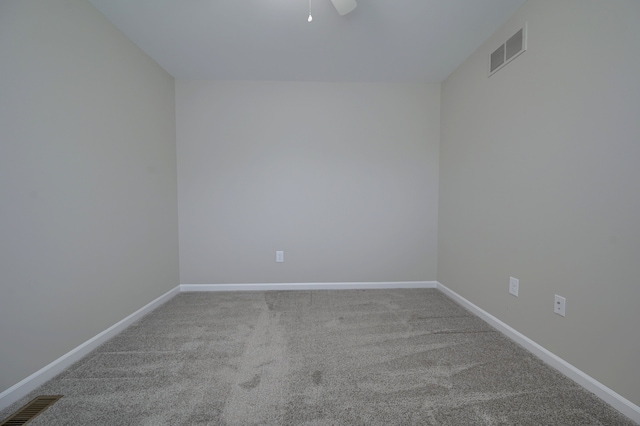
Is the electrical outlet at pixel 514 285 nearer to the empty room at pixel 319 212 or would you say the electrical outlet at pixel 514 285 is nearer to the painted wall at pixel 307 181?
the empty room at pixel 319 212

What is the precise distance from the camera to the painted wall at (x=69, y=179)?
1269 mm

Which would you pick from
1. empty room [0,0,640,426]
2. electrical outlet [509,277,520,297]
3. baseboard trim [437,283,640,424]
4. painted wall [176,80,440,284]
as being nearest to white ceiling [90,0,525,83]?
empty room [0,0,640,426]

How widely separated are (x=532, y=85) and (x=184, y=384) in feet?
8.97

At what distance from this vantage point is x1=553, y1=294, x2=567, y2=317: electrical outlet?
4.82ft

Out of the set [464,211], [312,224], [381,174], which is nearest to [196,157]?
[312,224]

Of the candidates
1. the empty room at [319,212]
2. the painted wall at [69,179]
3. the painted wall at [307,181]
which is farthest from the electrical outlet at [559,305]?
the painted wall at [69,179]

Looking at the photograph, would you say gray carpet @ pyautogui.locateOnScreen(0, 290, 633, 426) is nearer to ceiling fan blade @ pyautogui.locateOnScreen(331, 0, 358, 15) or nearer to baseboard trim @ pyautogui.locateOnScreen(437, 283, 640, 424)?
baseboard trim @ pyautogui.locateOnScreen(437, 283, 640, 424)

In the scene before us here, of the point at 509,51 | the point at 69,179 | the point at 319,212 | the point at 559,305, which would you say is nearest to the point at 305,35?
the point at 509,51

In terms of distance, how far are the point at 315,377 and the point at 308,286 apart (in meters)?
1.47

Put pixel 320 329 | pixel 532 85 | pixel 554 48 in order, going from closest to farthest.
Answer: pixel 554 48 → pixel 532 85 → pixel 320 329

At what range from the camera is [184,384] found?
138 cm

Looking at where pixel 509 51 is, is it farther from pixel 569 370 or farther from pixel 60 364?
pixel 60 364

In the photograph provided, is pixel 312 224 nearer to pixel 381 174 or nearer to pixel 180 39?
pixel 381 174

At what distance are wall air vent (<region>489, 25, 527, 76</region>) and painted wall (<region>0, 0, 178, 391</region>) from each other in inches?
113
